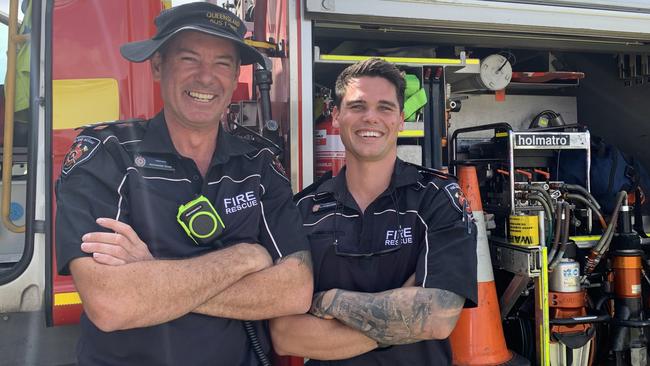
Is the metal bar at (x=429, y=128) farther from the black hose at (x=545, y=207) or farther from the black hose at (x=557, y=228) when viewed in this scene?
the black hose at (x=557, y=228)

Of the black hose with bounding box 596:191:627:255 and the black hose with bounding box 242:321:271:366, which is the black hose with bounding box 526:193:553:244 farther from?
the black hose with bounding box 242:321:271:366

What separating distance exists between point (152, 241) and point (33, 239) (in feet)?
2.07

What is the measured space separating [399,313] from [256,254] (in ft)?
1.50

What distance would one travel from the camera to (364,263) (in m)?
1.76

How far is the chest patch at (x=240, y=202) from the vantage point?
1628 mm

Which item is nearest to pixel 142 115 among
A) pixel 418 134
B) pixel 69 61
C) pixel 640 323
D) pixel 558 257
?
pixel 69 61

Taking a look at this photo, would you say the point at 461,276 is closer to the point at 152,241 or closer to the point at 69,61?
the point at 152,241

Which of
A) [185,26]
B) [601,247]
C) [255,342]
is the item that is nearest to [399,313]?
[255,342]

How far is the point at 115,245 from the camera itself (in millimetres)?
1441

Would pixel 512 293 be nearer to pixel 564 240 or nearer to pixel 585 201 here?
pixel 564 240

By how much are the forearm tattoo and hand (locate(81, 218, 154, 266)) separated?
0.60 m

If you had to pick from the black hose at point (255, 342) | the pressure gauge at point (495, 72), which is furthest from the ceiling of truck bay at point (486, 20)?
the black hose at point (255, 342)

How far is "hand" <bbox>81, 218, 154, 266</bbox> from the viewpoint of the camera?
1421 mm

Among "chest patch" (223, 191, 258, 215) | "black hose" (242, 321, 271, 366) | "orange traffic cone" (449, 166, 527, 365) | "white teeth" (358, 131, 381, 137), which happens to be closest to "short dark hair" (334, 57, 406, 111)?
"white teeth" (358, 131, 381, 137)
